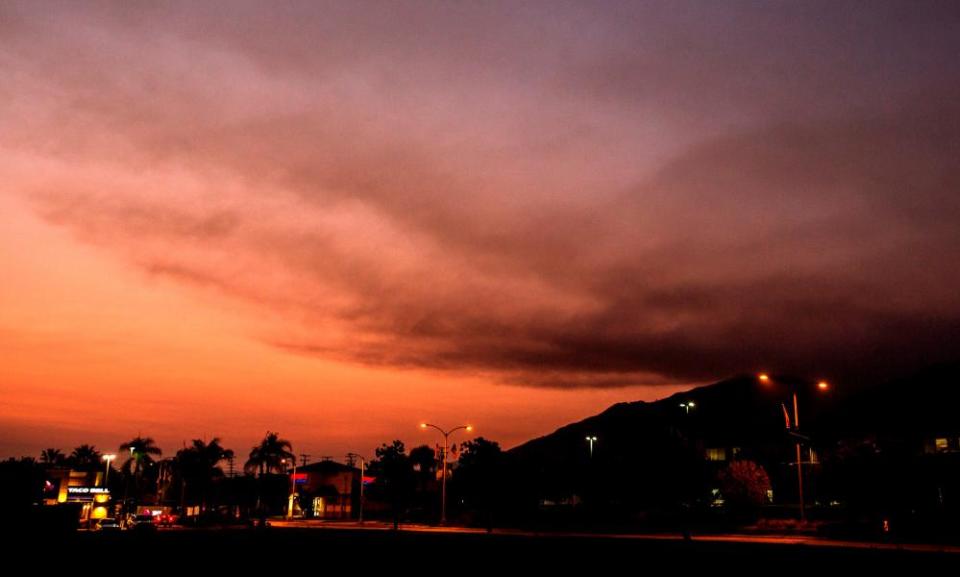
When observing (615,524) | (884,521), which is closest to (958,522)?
(884,521)

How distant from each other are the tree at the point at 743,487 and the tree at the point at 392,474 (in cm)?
4461

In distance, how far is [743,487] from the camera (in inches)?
2756

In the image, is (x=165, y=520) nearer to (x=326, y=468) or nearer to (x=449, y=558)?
(x=449, y=558)

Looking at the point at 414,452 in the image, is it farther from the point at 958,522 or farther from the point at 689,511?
the point at 958,522

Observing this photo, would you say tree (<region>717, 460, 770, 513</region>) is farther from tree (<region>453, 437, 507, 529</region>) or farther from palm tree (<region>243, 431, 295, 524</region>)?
palm tree (<region>243, 431, 295, 524</region>)

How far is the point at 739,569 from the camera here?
2514cm

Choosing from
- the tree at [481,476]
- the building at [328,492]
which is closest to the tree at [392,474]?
the tree at [481,476]

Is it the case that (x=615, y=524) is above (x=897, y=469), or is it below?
below

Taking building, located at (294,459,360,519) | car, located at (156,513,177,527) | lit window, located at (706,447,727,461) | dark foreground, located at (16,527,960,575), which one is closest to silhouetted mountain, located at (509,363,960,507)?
lit window, located at (706,447,727,461)

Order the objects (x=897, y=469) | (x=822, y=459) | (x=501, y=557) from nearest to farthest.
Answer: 1. (x=501, y=557)
2. (x=897, y=469)
3. (x=822, y=459)

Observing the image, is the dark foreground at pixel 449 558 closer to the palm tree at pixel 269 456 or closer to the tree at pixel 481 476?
the tree at pixel 481 476

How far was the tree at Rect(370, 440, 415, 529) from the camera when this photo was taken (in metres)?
106

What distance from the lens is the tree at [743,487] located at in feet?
227

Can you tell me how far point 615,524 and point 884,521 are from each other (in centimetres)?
2552
